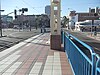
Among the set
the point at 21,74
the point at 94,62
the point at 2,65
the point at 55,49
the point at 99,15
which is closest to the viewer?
the point at 94,62

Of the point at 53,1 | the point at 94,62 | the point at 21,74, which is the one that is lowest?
the point at 21,74

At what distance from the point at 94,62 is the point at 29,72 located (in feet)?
16.7

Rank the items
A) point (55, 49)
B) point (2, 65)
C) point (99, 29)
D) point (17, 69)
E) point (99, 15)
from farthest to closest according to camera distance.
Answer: point (99, 15) → point (99, 29) → point (55, 49) → point (2, 65) → point (17, 69)

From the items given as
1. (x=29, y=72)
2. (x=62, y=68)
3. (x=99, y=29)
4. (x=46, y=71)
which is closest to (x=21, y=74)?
(x=29, y=72)

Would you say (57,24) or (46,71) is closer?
(46,71)

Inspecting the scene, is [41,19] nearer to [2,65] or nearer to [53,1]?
[53,1]

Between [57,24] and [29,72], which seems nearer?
[29,72]

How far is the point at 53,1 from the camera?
16.1m

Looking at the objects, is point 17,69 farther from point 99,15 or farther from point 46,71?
point 99,15

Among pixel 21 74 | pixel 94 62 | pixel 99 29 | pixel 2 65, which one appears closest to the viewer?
pixel 94 62

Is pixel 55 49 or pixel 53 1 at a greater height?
pixel 53 1

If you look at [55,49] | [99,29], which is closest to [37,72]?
[55,49]

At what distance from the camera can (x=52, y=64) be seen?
10031mm

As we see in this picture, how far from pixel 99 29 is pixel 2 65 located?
72.9 m
